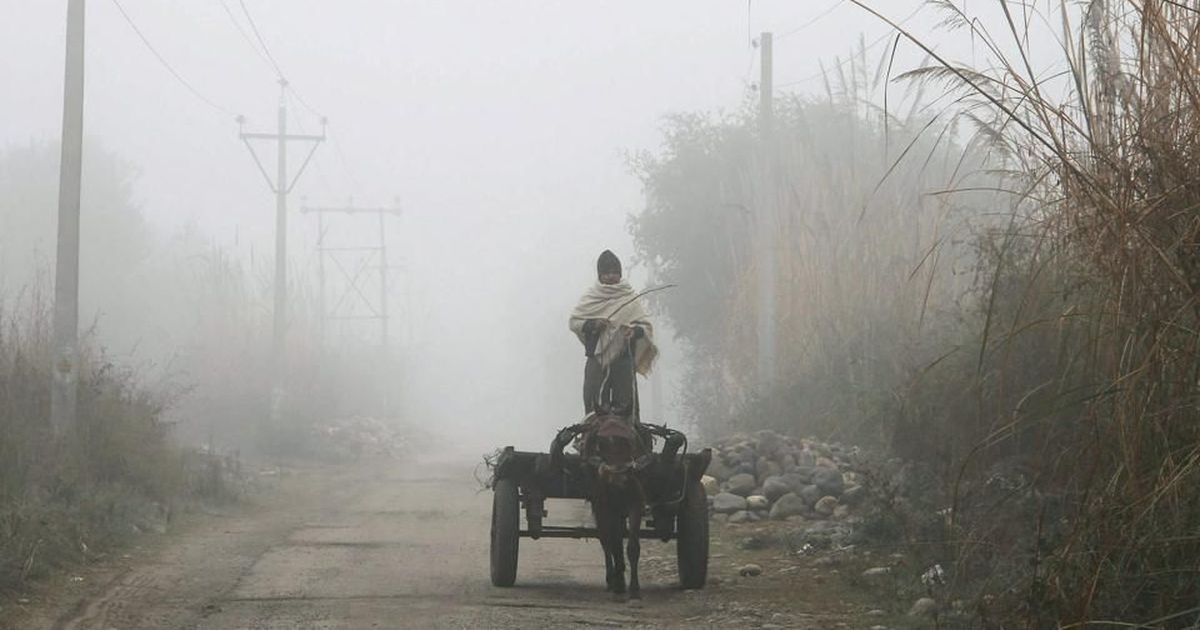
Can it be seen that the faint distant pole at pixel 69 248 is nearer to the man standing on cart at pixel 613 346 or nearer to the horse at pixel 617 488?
the man standing on cart at pixel 613 346

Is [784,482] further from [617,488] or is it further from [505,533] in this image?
[617,488]

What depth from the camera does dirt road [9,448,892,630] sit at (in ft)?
28.2

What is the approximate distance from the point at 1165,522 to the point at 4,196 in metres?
55.3

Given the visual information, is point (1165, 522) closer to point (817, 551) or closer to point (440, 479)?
point (817, 551)

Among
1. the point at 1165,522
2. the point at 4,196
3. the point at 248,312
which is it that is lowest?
the point at 1165,522

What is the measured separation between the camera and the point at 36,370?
49.4ft

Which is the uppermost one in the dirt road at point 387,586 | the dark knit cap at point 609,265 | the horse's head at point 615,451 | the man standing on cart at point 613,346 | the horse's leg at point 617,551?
the dark knit cap at point 609,265

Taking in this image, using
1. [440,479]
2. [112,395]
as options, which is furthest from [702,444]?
[112,395]

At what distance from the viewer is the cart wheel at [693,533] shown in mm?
9656

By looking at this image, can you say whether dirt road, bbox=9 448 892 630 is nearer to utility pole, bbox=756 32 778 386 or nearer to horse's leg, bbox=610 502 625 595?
horse's leg, bbox=610 502 625 595

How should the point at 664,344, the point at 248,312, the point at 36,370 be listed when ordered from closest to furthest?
the point at 36,370 → the point at 248,312 → the point at 664,344

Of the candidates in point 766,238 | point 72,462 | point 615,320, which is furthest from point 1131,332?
point 766,238

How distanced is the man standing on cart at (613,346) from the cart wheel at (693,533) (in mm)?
727

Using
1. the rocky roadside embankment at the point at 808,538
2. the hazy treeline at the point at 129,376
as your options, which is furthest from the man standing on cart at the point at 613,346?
the hazy treeline at the point at 129,376
